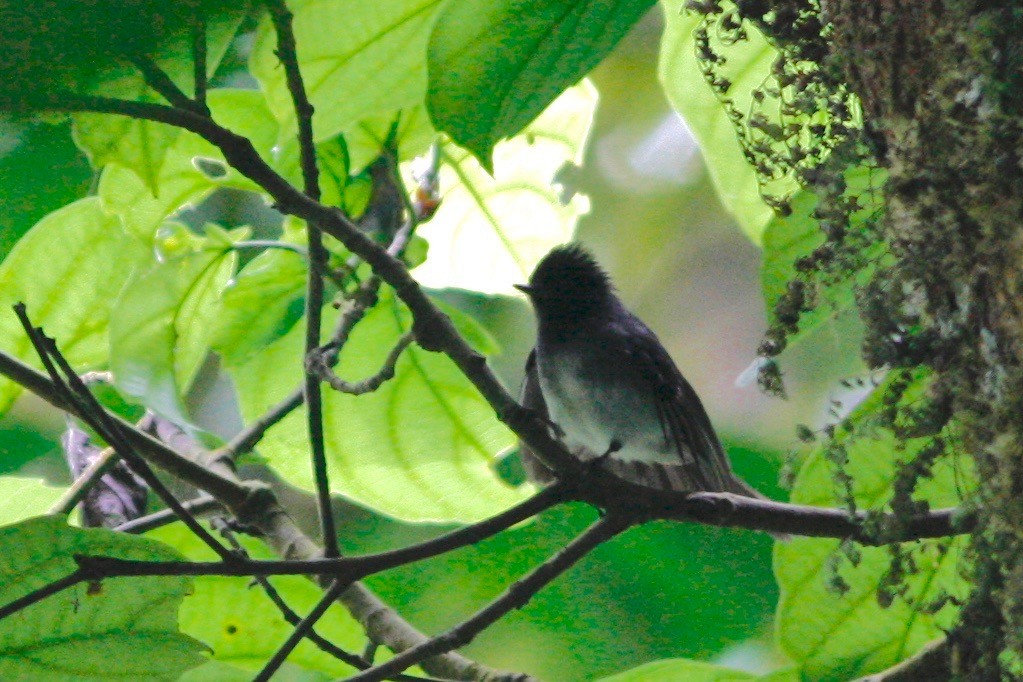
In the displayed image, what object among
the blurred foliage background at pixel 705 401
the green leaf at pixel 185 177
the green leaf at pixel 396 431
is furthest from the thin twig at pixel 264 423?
the blurred foliage background at pixel 705 401

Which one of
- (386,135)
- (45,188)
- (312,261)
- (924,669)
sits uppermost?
(45,188)

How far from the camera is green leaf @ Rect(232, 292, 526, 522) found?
147 cm

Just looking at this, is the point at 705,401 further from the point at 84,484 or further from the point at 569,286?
the point at 84,484

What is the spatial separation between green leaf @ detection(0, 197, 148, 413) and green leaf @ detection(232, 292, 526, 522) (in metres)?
0.22

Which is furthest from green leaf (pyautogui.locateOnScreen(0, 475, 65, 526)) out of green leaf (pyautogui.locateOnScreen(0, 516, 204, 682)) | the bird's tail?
the bird's tail

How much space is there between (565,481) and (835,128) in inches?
15.6

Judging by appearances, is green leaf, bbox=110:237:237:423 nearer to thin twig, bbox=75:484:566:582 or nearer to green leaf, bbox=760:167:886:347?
thin twig, bbox=75:484:566:582

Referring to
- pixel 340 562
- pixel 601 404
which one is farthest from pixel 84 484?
pixel 601 404

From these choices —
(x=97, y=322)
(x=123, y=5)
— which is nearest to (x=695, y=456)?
(x=97, y=322)

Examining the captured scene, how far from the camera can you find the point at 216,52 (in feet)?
3.24

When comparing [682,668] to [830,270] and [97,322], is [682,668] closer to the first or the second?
[830,270]

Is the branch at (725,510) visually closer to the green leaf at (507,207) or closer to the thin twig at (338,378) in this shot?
the thin twig at (338,378)

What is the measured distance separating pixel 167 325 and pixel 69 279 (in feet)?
0.45

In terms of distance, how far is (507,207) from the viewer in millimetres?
1729
